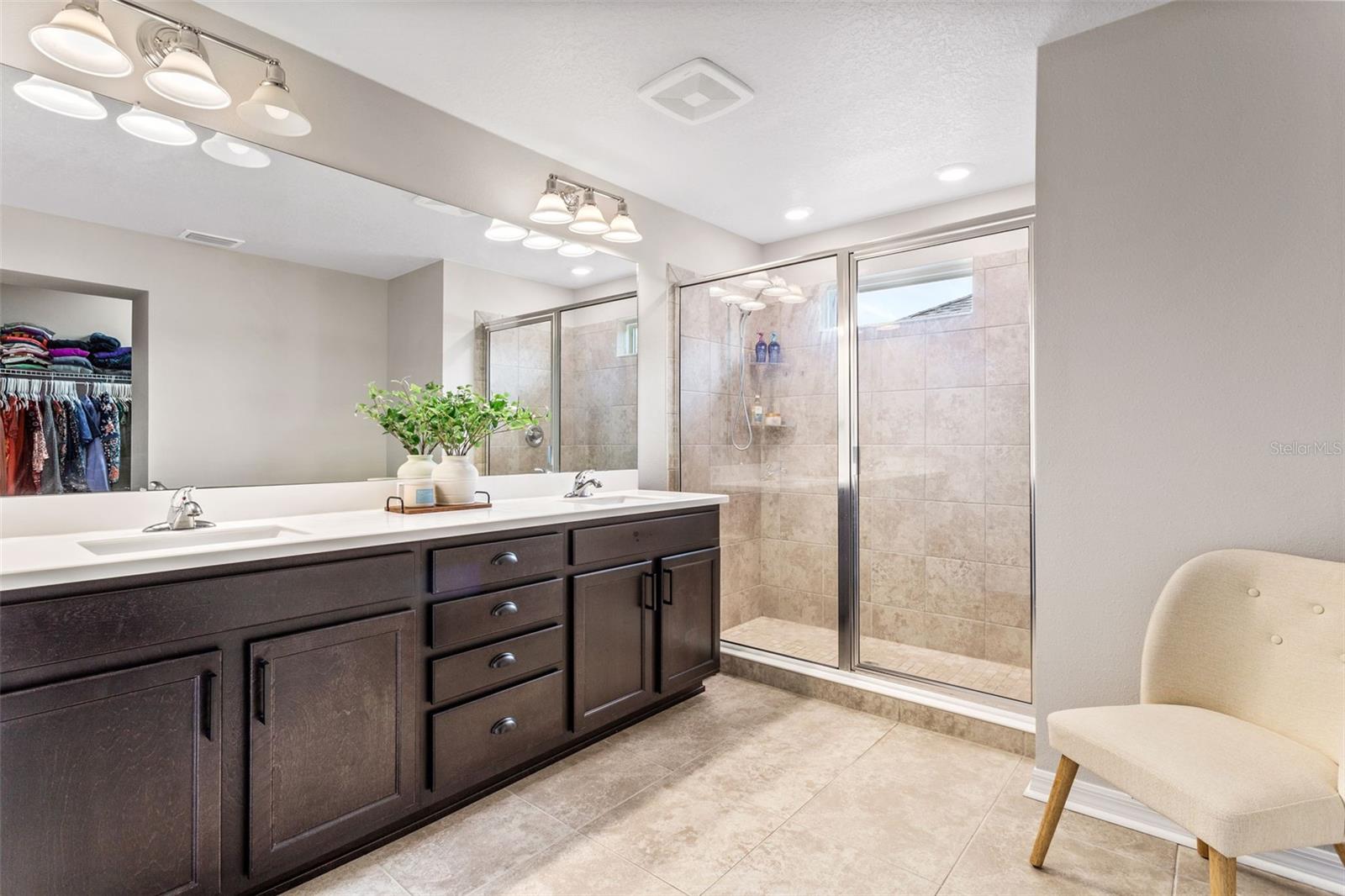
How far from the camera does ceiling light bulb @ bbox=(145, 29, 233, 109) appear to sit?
1677 millimetres

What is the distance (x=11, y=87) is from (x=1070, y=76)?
2.97 metres

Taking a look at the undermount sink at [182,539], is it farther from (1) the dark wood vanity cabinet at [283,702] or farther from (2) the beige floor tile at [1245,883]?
(2) the beige floor tile at [1245,883]

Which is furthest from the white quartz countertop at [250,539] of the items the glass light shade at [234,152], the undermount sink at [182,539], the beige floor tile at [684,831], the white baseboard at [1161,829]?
the white baseboard at [1161,829]

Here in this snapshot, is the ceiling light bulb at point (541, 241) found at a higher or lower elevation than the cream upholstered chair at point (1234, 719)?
higher

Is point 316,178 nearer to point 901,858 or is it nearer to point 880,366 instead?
point 880,366

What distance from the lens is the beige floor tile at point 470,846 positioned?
5.44 ft

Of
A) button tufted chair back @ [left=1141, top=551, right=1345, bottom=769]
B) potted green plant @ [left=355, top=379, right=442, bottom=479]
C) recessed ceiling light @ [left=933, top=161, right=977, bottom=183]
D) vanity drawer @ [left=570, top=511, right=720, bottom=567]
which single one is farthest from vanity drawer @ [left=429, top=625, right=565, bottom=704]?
recessed ceiling light @ [left=933, top=161, right=977, bottom=183]

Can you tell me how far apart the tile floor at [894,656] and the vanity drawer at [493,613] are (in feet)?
A: 4.73

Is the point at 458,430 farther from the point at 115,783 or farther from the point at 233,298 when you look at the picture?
the point at 115,783

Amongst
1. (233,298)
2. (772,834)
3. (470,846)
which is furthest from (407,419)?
(772,834)

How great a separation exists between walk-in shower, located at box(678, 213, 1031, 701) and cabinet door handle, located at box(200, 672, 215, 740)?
2.35 meters

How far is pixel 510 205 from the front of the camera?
275 centimetres

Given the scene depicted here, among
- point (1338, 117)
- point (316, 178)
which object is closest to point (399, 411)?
point (316, 178)

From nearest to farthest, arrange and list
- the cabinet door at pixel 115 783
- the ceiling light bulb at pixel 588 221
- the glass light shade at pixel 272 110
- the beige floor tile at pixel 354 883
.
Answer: the cabinet door at pixel 115 783 < the beige floor tile at pixel 354 883 < the glass light shade at pixel 272 110 < the ceiling light bulb at pixel 588 221
